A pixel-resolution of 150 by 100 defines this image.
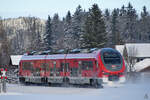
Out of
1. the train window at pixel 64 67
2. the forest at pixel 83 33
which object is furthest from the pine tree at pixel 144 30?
the train window at pixel 64 67

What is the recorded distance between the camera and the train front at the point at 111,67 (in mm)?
27188

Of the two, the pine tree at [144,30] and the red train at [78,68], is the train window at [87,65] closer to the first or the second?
the red train at [78,68]

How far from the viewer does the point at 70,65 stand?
30.8 meters

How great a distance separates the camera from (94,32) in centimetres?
6500

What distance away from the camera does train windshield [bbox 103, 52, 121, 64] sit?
28.0 metres

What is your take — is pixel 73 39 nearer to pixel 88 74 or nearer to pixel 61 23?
pixel 61 23

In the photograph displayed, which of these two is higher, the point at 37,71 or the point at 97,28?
the point at 97,28

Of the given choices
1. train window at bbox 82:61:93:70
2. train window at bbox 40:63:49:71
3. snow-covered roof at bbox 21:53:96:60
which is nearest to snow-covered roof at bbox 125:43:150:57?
snow-covered roof at bbox 21:53:96:60

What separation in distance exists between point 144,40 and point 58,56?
95.8 m

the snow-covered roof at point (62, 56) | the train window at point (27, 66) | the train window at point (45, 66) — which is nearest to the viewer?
the snow-covered roof at point (62, 56)

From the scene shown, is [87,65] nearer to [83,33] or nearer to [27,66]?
[27,66]

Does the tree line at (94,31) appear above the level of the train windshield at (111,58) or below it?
above

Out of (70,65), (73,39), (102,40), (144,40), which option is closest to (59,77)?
(70,65)

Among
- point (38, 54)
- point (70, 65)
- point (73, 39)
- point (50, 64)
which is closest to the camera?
point (70, 65)
